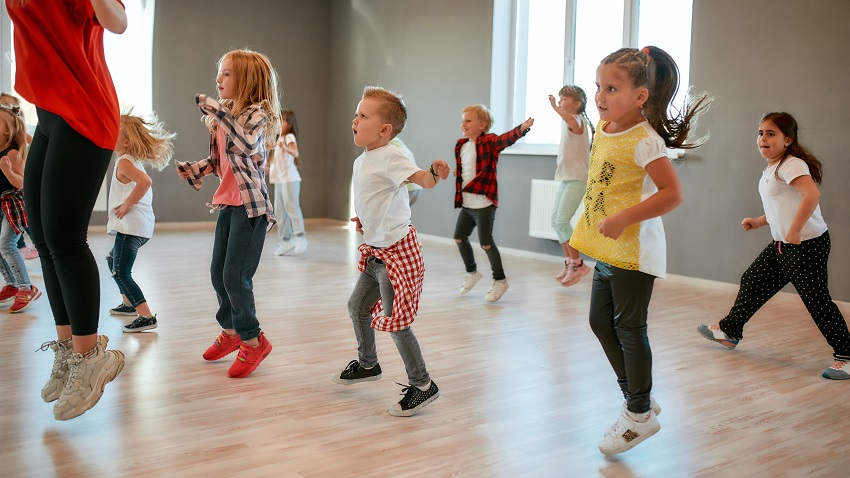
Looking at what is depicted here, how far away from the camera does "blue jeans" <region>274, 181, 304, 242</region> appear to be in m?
6.00

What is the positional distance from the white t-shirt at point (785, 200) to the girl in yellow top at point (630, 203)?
3.69 ft

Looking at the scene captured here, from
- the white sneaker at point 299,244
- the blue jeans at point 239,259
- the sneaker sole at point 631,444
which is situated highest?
the blue jeans at point 239,259

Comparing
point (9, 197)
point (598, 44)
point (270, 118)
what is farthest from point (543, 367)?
point (598, 44)

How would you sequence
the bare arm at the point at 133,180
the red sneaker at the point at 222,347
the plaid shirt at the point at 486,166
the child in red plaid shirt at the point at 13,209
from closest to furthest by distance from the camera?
the red sneaker at the point at 222,347
the bare arm at the point at 133,180
the child in red plaid shirt at the point at 13,209
the plaid shirt at the point at 486,166

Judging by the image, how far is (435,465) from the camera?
191cm

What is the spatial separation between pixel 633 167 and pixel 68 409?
155cm

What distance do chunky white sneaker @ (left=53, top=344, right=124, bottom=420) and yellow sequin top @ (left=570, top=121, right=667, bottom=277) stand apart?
1301 millimetres

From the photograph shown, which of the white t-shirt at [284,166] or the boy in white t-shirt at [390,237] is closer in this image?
the boy in white t-shirt at [390,237]

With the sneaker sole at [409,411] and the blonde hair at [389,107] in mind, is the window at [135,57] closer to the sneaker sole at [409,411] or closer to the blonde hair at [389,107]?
the blonde hair at [389,107]

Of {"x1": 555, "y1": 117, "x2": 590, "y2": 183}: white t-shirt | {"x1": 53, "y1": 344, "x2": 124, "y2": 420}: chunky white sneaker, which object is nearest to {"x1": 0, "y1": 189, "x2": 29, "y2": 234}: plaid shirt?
{"x1": 53, "y1": 344, "x2": 124, "y2": 420}: chunky white sneaker

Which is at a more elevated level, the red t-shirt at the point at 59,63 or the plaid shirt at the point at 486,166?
the red t-shirt at the point at 59,63

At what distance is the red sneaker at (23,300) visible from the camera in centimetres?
356

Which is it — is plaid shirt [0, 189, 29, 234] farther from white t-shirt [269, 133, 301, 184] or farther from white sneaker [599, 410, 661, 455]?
white sneaker [599, 410, 661, 455]

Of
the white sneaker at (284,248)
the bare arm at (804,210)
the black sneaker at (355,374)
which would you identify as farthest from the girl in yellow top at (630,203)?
the white sneaker at (284,248)
